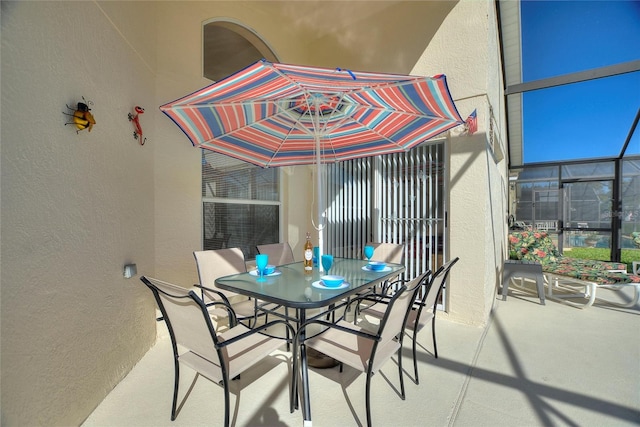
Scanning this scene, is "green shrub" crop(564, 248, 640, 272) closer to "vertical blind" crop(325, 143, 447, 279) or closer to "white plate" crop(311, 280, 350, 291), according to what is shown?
"vertical blind" crop(325, 143, 447, 279)

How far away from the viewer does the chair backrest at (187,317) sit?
1488mm

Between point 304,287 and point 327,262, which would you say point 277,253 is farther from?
point 304,287

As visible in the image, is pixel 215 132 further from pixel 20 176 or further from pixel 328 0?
pixel 328 0

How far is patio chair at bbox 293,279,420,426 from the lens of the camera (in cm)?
165

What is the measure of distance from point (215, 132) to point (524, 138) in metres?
10.0

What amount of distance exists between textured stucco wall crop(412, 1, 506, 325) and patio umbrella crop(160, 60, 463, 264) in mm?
1075

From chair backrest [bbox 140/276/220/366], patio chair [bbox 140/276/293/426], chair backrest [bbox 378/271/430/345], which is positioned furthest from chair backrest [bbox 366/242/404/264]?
chair backrest [bbox 140/276/220/366]

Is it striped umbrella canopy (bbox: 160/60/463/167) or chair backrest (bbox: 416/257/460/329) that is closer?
striped umbrella canopy (bbox: 160/60/463/167)

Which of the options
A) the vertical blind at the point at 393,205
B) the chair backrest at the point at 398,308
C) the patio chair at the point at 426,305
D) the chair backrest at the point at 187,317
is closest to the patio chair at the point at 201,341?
the chair backrest at the point at 187,317

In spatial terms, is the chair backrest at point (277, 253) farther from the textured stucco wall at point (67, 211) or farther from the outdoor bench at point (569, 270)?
the outdoor bench at point (569, 270)

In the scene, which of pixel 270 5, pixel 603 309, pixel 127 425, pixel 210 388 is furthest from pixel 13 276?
pixel 603 309

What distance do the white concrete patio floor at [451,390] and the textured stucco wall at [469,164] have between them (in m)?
0.63

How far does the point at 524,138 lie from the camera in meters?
8.81

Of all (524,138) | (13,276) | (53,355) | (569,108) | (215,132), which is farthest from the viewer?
(524,138)
